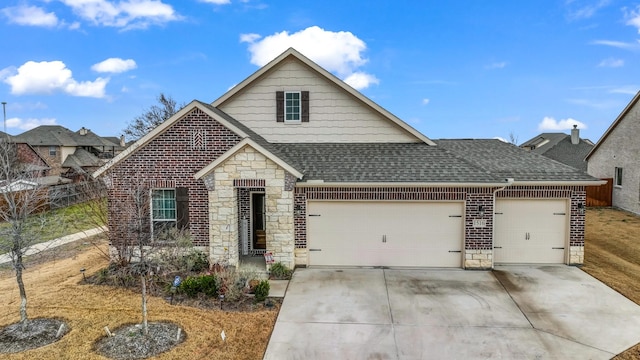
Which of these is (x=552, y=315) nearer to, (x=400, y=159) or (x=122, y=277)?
(x=400, y=159)

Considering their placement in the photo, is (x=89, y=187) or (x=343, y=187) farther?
(x=89, y=187)

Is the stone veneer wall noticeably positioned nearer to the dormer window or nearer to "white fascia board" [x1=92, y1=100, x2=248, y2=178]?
"white fascia board" [x1=92, y1=100, x2=248, y2=178]

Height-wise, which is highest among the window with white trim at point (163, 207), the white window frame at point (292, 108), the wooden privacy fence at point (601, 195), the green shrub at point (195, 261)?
the white window frame at point (292, 108)

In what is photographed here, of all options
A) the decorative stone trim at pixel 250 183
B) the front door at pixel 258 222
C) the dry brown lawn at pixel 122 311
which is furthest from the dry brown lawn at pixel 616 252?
the front door at pixel 258 222

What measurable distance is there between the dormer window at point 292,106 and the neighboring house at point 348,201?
2.25m

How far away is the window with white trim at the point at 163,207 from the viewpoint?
1198 cm

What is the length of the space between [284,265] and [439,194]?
5.03m

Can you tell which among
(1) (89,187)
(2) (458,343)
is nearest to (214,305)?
(2) (458,343)

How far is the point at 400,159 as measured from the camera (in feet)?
41.5

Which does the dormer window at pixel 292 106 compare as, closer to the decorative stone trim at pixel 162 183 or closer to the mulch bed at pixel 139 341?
the decorative stone trim at pixel 162 183

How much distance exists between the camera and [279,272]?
10922 mm

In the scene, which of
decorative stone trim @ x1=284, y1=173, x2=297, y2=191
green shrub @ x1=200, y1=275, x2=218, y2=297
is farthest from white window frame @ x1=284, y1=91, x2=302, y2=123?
green shrub @ x1=200, y1=275, x2=218, y2=297

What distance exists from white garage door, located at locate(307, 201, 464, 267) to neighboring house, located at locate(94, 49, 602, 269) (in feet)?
0.10

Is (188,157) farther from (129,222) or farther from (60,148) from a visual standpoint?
(60,148)
